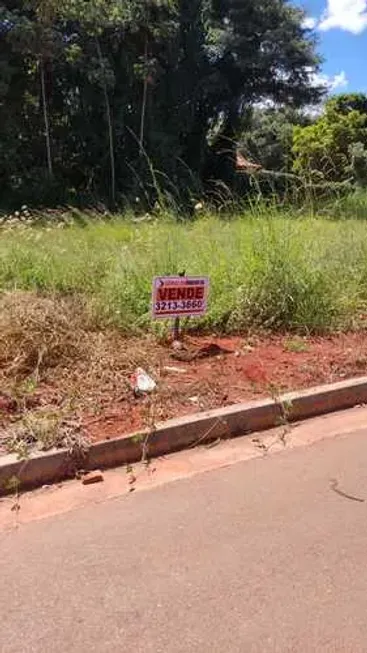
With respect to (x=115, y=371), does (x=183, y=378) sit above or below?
below

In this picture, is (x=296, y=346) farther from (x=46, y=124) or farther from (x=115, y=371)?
(x=46, y=124)

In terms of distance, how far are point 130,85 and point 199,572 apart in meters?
20.4

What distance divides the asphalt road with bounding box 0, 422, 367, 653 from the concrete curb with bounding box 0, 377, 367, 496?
0.38 meters

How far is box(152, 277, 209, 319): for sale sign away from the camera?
4930 mm

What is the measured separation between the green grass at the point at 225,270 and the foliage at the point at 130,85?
8944 mm

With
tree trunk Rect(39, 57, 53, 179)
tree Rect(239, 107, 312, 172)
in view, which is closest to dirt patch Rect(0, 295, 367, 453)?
tree trunk Rect(39, 57, 53, 179)

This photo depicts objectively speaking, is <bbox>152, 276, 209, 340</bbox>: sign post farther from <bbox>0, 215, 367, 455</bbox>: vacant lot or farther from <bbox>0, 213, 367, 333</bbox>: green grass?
<bbox>0, 213, 367, 333</bbox>: green grass

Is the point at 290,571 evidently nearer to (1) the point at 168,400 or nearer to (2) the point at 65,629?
(2) the point at 65,629

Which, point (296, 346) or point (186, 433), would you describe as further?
point (296, 346)

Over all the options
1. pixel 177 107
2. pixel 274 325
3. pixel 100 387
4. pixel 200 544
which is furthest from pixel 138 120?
pixel 200 544

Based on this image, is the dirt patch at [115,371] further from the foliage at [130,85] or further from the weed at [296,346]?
the foliage at [130,85]

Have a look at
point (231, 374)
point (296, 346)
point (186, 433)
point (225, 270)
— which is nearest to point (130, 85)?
point (225, 270)

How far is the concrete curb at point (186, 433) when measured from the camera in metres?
3.46

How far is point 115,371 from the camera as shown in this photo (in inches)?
179
